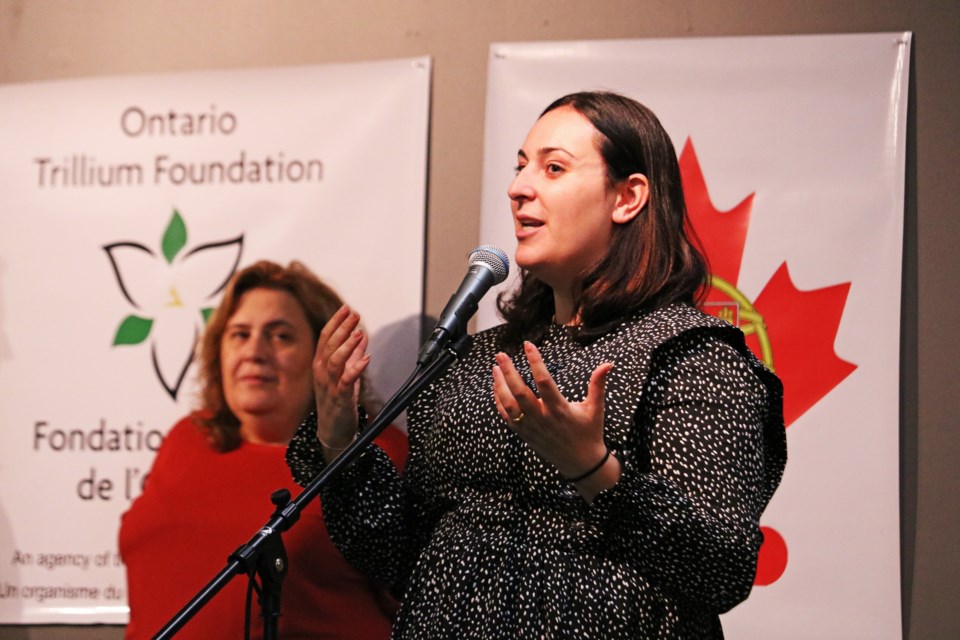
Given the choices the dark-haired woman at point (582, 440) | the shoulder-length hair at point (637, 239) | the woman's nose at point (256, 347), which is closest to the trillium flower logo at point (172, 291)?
the woman's nose at point (256, 347)

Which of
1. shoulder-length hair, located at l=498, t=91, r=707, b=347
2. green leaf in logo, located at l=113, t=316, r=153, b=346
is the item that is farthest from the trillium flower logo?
shoulder-length hair, located at l=498, t=91, r=707, b=347

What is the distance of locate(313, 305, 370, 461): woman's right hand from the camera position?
153cm

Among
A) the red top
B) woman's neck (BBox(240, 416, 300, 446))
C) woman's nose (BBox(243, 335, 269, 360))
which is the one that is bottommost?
the red top

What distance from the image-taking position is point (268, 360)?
2.29 m

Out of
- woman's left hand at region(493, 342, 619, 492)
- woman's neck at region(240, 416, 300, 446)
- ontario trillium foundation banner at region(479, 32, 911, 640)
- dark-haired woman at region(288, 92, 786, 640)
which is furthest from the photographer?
woman's neck at region(240, 416, 300, 446)

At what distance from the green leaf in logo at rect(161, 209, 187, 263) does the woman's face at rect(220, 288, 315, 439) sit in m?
0.22

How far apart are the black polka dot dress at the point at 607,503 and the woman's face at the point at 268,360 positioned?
0.62 metres

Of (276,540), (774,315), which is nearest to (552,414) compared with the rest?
(276,540)

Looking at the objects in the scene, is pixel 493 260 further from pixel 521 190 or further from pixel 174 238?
pixel 174 238

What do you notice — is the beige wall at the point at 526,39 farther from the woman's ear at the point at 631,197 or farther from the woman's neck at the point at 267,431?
the woman's ear at the point at 631,197

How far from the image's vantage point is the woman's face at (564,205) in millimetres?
1600

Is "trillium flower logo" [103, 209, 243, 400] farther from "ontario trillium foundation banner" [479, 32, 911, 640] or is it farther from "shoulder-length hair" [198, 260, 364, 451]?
"ontario trillium foundation banner" [479, 32, 911, 640]

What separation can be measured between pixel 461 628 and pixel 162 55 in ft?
5.67

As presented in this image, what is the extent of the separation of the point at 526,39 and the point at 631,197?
84 cm
